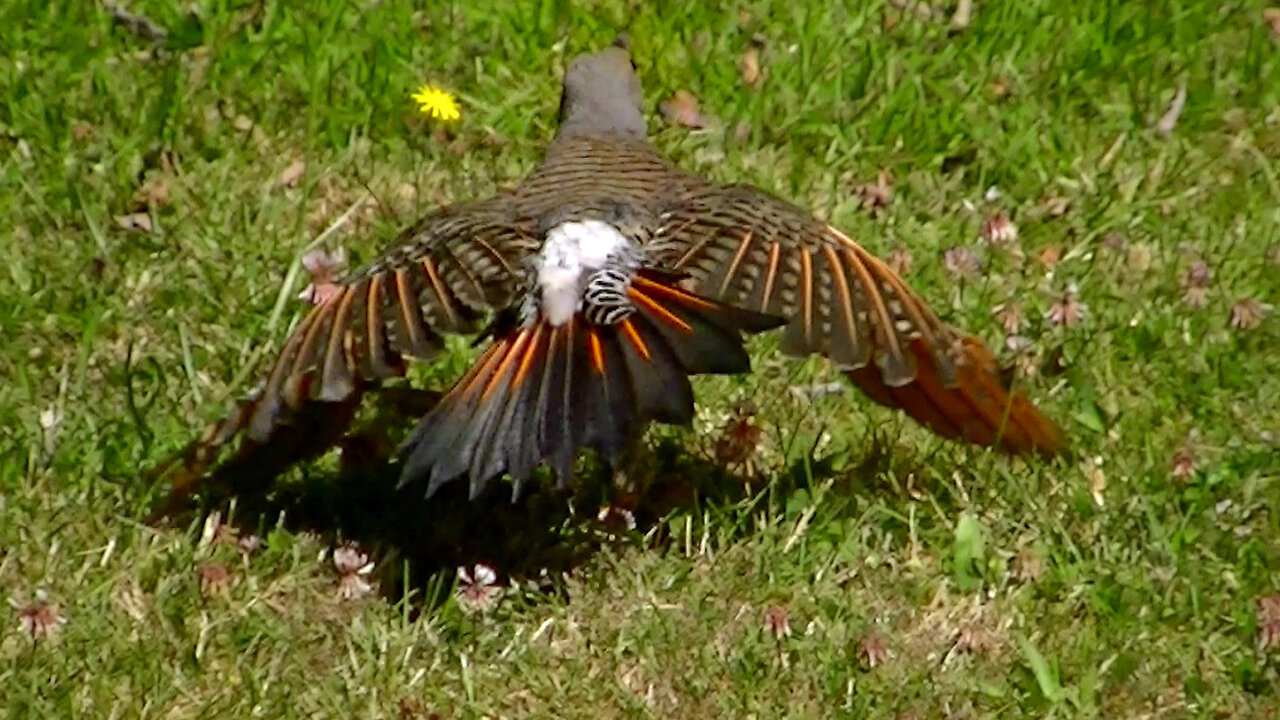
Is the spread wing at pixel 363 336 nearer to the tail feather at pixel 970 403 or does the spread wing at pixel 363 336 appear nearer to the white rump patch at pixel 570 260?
the white rump patch at pixel 570 260

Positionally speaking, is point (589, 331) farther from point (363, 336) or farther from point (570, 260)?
point (363, 336)

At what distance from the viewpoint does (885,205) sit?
614 cm

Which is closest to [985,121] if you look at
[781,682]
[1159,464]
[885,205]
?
[885,205]

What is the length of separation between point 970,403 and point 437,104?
1772 millimetres

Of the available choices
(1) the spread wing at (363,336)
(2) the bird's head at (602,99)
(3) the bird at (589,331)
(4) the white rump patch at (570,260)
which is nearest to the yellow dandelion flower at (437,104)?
(2) the bird's head at (602,99)

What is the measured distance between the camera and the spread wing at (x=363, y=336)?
4613 millimetres

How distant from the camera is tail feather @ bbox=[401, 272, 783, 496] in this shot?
431 cm

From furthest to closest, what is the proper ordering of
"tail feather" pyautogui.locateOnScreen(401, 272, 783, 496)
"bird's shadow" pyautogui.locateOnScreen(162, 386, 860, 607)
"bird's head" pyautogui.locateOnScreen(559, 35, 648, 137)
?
A: "bird's head" pyautogui.locateOnScreen(559, 35, 648, 137) → "bird's shadow" pyautogui.locateOnScreen(162, 386, 860, 607) → "tail feather" pyautogui.locateOnScreen(401, 272, 783, 496)

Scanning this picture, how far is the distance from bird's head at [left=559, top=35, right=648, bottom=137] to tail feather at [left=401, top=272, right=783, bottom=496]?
121 cm

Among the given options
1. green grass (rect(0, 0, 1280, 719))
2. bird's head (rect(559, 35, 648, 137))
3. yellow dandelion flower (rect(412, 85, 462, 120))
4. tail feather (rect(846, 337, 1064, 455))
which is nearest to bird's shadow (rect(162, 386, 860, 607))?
green grass (rect(0, 0, 1280, 719))

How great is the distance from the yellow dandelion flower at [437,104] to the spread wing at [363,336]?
1.09 metres

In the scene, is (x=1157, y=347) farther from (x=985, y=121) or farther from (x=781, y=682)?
(x=781, y=682)

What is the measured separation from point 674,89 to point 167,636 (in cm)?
243

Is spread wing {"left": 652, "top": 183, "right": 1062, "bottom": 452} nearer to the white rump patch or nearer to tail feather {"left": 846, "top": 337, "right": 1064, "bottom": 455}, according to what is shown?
tail feather {"left": 846, "top": 337, "right": 1064, "bottom": 455}
